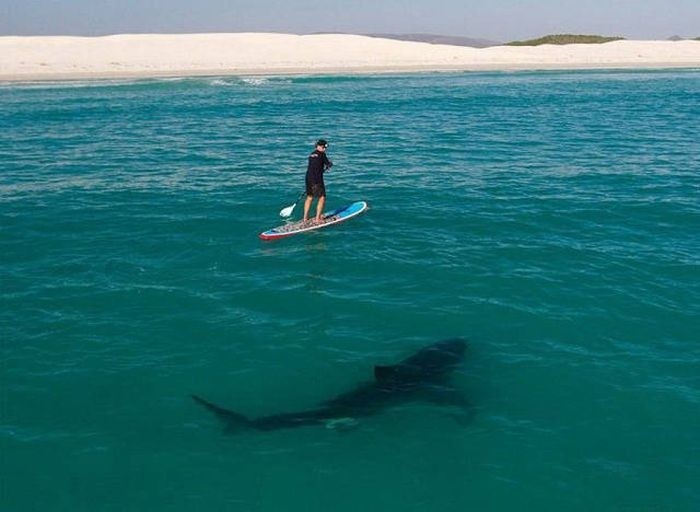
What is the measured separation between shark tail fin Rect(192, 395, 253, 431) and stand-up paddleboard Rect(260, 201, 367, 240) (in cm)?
981

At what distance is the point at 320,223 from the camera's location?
22484 millimetres

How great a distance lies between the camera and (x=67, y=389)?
42.1 ft

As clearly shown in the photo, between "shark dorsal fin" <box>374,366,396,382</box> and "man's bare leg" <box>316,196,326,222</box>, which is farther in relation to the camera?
"man's bare leg" <box>316,196,326,222</box>

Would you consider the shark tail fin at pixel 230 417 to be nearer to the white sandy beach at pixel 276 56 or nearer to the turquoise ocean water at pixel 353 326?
the turquoise ocean water at pixel 353 326

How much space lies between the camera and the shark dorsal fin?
1260 cm

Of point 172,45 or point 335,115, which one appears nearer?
point 335,115

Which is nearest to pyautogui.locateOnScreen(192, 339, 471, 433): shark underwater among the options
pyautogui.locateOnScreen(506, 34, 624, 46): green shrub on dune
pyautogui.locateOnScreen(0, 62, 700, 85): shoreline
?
pyautogui.locateOnScreen(0, 62, 700, 85): shoreline

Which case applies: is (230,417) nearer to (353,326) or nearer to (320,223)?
(353,326)

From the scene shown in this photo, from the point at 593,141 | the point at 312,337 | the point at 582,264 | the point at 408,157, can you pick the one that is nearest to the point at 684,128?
the point at 593,141

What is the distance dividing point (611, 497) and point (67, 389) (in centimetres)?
989

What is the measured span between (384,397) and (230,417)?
283cm

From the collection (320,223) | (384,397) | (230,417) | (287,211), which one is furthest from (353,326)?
(287,211)

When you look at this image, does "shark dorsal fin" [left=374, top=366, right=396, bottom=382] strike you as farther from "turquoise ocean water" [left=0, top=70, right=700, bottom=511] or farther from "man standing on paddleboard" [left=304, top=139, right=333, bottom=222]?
"man standing on paddleboard" [left=304, top=139, right=333, bottom=222]

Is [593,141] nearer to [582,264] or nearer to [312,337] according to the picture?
[582,264]
